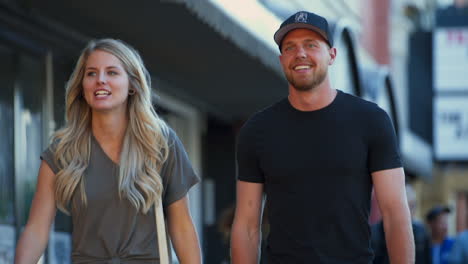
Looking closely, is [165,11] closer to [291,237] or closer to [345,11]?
[291,237]

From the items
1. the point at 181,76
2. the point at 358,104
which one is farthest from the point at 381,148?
the point at 181,76

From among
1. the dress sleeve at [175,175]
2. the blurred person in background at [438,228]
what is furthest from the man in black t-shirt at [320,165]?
the blurred person in background at [438,228]

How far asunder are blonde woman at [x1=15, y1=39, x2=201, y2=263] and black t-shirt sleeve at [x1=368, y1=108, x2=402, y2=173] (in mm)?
844

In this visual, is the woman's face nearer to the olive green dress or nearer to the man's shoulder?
the olive green dress

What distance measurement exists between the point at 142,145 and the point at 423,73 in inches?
688

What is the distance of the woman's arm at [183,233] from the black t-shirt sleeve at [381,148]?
0.87m

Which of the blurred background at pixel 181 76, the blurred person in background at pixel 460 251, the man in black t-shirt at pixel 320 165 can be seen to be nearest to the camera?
the man in black t-shirt at pixel 320 165

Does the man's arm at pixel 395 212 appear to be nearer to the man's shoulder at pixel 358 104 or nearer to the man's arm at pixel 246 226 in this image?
the man's shoulder at pixel 358 104

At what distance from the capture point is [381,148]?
16.5ft

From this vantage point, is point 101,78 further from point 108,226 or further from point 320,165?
point 320,165

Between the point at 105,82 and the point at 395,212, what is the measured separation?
4.64 ft

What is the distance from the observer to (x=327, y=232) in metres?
4.98

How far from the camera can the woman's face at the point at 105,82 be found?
518 cm

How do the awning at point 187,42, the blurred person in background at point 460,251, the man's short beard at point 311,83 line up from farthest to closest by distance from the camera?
1. the blurred person in background at point 460,251
2. the awning at point 187,42
3. the man's short beard at point 311,83
